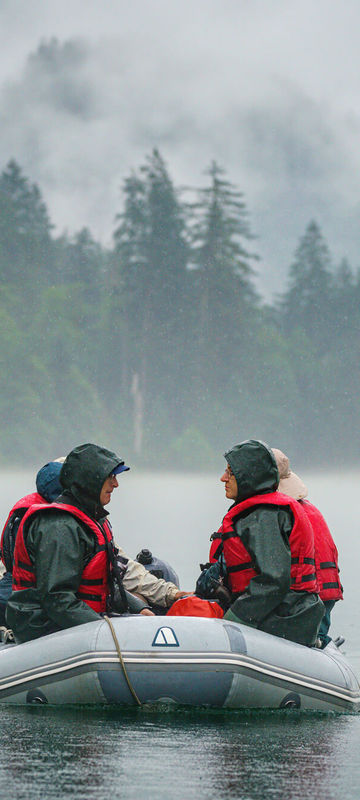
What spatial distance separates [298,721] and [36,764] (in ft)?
4.63

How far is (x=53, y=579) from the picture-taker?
16.0 ft

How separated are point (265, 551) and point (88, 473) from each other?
80 centimetres

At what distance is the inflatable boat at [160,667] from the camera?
16.1 ft

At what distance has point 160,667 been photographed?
16.1 feet

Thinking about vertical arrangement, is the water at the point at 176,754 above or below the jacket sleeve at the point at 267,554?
below

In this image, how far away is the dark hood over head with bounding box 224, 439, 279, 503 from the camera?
5.03 meters

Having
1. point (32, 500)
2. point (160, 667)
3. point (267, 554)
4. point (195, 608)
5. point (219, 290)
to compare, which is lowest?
point (160, 667)

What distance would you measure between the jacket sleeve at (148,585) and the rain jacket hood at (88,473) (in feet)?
2.57

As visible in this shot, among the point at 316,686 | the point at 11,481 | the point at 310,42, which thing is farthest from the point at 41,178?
the point at 316,686

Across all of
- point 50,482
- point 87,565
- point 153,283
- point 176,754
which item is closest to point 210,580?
point 87,565

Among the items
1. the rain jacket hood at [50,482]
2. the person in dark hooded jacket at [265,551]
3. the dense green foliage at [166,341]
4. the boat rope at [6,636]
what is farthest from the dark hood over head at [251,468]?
the dense green foliage at [166,341]

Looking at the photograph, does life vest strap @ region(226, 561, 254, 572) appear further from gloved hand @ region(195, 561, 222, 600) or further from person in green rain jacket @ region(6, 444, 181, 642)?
person in green rain jacket @ region(6, 444, 181, 642)

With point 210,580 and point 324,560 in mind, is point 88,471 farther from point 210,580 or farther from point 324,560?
point 324,560

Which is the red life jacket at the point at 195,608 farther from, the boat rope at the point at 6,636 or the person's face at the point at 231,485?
the boat rope at the point at 6,636
